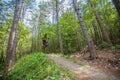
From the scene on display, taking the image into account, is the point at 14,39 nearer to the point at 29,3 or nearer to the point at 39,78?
the point at 39,78

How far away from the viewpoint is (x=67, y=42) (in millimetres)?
28344

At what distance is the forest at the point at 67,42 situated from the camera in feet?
25.1

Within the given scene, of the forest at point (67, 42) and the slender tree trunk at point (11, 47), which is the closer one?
the forest at point (67, 42)

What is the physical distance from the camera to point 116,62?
8.98 metres

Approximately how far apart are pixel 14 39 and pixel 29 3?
12625 mm

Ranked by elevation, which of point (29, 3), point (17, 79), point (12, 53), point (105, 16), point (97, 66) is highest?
point (29, 3)

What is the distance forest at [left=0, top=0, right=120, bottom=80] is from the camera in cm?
765

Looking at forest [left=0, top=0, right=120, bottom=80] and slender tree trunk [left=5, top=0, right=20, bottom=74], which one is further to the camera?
slender tree trunk [left=5, top=0, right=20, bottom=74]

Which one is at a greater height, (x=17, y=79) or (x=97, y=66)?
(x=97, y=66)

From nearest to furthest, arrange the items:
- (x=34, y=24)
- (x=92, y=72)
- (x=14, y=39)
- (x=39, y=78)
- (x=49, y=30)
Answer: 1. (x=39, y=78)
2. (x=92, y=72)
3. (x=14, y=39)
4. (x=49, y=30)
5. (x=34, y=24)

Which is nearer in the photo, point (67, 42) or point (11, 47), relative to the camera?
point (11, 47)

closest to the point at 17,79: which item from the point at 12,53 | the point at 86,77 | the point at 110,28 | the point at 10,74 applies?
the point at 10,74

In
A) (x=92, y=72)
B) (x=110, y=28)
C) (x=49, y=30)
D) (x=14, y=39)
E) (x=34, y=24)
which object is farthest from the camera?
(x=34, y=24)

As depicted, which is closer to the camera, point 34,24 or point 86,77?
point 86,77
